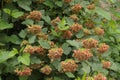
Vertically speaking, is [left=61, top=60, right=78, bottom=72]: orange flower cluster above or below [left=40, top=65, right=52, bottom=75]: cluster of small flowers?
above

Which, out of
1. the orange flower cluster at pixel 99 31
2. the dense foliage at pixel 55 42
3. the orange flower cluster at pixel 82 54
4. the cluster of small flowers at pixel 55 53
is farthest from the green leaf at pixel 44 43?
the orange flower cluster at pixel 99 31

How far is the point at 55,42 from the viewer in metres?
2.18

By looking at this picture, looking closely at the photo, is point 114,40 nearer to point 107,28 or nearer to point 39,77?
point 107,28

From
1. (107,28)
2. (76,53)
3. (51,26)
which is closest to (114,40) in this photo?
(107,28)

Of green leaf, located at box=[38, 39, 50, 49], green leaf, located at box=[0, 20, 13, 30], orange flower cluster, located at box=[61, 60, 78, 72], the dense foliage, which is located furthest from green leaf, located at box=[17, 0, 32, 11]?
orange flower cluster, located at box=[61, 60, 78, 72]

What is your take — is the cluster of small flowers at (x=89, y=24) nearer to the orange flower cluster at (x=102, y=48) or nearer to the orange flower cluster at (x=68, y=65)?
the orange flower cluster at (x=102, y=48)

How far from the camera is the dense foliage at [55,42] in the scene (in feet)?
6.33

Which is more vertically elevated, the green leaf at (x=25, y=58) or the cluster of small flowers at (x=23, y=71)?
the green leaf at (x=25, y=58)

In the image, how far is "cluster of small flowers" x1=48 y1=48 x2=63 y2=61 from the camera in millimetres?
1897

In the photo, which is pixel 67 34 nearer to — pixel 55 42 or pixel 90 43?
pixel 55 42

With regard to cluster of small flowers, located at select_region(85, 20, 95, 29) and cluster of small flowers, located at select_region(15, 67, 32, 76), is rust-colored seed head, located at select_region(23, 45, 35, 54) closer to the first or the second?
cluster of small flowers, located at select_region(15, 67, 32, 76)

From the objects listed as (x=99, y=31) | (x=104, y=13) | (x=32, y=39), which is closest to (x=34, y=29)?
(x=32, y=39)

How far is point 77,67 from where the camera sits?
77.8 inches

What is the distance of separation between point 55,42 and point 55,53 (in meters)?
0.29
